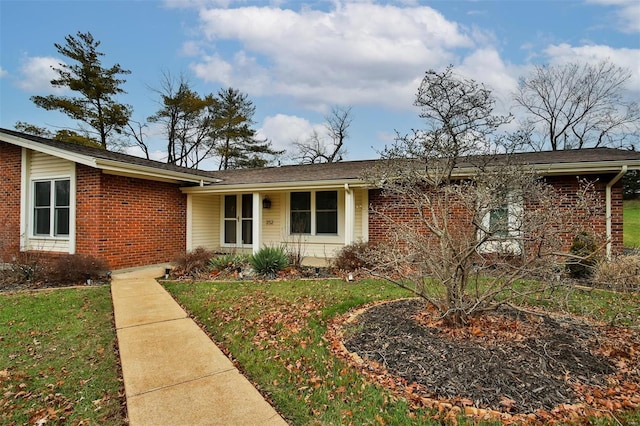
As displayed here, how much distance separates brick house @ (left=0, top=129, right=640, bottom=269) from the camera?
27.7ft

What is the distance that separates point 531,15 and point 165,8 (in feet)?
38.2

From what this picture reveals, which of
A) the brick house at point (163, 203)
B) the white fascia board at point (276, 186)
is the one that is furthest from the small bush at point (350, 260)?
the white fascia board at point (276, 186)

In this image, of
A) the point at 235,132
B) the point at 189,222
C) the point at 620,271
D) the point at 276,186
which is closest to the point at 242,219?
the point at 189,222

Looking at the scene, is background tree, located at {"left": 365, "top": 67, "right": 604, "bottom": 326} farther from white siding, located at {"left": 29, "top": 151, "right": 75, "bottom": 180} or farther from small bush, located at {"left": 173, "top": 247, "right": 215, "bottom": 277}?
white siding, located at {"left": 29, "top": 151, "right": 75, "bottom": 180}

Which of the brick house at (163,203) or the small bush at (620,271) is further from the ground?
the brick house at (163,203)

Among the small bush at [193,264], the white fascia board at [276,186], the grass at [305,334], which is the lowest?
the grass at [305,334]

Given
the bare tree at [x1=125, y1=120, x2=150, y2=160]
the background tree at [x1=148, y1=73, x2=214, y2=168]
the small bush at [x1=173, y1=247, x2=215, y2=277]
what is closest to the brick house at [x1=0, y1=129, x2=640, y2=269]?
the small bush at [x1=173, y1=247, x2=215, y2=277]

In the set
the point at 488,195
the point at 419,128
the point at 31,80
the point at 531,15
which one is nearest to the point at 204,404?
the point at 488,195

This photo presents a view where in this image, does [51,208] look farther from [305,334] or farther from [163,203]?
[305,334]

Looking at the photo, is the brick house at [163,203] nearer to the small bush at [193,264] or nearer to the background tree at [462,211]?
the small bush at [193,264]

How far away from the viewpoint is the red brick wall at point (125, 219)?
8.70 metres

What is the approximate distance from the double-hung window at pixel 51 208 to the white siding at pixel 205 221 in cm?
330

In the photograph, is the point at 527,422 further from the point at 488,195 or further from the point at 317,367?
the point at 488,195

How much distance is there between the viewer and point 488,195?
3.87 meters
